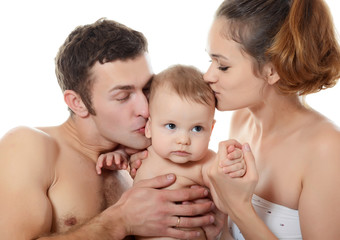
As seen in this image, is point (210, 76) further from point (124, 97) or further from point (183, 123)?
point (124, 97)

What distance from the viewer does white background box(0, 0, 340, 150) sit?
371 cm

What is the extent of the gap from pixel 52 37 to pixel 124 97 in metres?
1.51

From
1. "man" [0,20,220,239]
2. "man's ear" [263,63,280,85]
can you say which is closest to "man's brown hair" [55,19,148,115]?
"man" [0,20,220,239]

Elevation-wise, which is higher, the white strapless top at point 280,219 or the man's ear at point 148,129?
the man's ear at point 148,129

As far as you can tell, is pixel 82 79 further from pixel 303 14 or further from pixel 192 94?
pixel 303 14

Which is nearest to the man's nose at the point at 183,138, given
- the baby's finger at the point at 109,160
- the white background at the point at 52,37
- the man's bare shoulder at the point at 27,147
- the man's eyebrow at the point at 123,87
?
the man's eyebrow at the point at 123,87

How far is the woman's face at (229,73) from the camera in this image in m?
2.23

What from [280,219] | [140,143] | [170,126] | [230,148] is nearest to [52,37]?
[140,143]

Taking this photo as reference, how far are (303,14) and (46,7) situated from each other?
7.17 feet

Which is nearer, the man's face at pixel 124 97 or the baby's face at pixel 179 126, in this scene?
the baby's face at pixel 179 126

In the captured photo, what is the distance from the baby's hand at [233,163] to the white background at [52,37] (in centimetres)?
170

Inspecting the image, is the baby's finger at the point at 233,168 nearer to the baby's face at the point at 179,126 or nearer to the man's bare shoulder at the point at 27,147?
the baby's face at the point at 179,126

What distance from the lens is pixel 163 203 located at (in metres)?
2.30

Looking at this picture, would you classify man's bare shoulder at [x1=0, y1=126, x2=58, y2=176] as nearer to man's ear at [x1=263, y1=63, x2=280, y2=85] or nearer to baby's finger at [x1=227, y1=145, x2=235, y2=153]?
baby's finger at [x1=227, y1=145, x2=235, y2=153]
